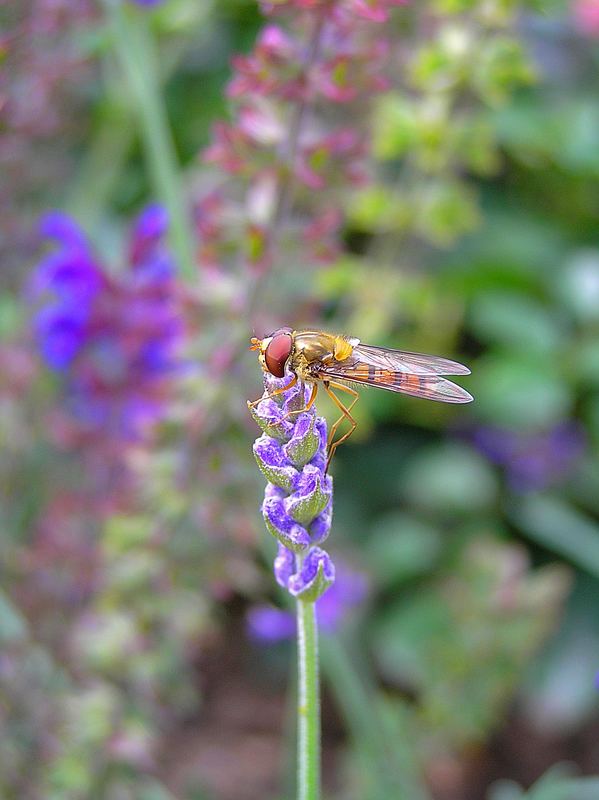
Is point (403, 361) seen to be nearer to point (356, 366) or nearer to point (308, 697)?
point (356, 366)

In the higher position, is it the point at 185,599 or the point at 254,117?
the point at 254,117

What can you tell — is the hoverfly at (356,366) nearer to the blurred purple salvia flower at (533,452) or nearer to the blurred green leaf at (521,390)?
the blurred green leaf at (521,390)

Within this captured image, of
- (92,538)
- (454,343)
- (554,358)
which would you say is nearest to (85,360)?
(92,538)

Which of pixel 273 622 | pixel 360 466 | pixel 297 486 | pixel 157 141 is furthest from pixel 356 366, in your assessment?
pixel 360 466

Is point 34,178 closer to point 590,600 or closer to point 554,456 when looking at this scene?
point 554,456

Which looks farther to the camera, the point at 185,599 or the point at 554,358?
the point at 554,358

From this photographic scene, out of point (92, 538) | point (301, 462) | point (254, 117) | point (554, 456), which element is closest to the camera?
point (301, 462)

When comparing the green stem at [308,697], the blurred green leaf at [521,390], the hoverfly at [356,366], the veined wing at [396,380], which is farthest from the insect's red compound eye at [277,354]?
the blurred green leaf at [521,390]
